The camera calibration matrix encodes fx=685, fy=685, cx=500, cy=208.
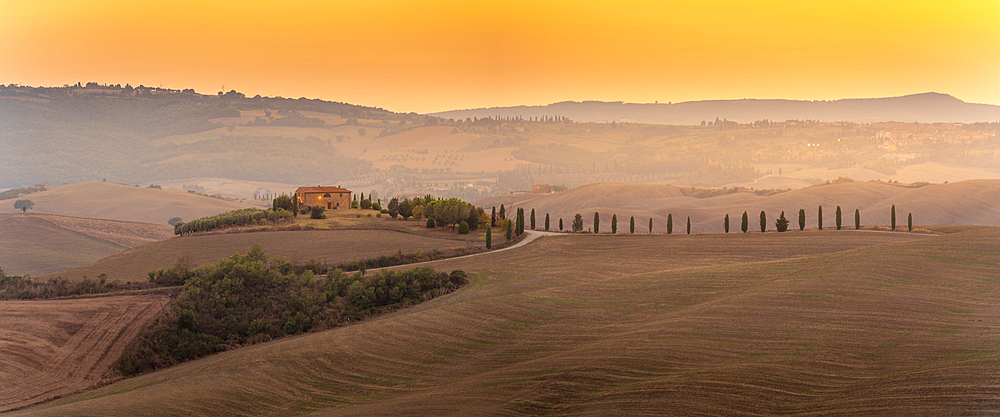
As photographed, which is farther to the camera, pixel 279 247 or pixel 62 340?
pixel 279 247

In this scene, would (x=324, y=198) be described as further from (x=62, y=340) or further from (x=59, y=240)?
(x=62, y=340)

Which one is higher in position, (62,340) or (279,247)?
(279,247)

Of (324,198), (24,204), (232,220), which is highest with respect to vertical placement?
(24,204)

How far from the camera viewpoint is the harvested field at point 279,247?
58562 mm

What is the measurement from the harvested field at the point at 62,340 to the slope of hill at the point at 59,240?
65669 millimetres

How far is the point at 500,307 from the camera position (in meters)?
34.1

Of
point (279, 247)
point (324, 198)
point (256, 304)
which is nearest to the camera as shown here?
point (256, 304)

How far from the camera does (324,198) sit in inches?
3681

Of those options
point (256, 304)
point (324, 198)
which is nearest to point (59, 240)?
point (324, 198)

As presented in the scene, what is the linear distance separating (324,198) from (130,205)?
115 meters

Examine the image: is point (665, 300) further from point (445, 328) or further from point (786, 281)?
point (445, 328)

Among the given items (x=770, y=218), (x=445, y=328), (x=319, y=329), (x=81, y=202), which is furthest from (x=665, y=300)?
(x=81, y=202)

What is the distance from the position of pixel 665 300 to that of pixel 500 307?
8010 mm

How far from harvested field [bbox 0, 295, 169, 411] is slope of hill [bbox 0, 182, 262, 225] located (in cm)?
13525
